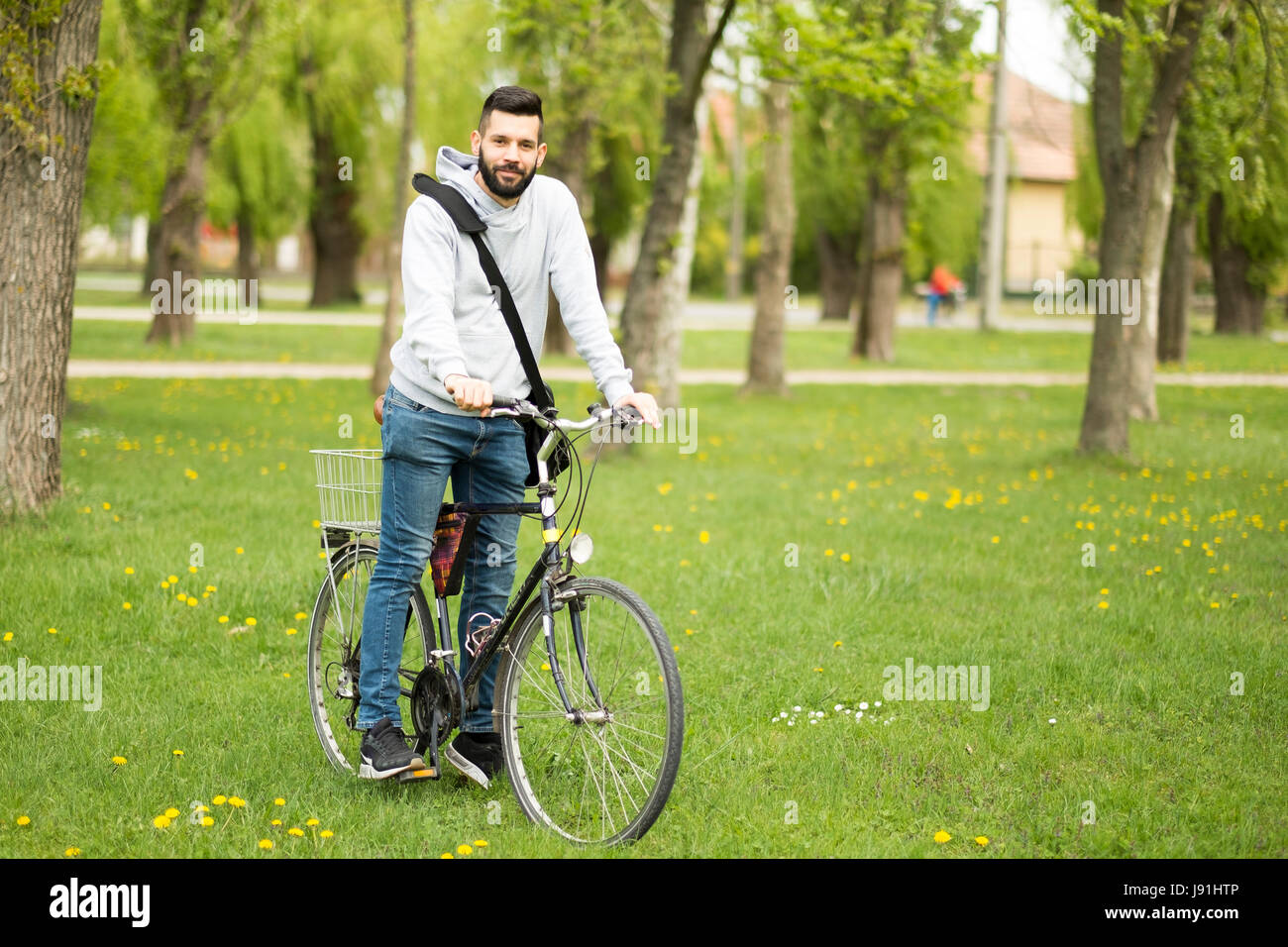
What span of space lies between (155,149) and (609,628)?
18934 millimetres

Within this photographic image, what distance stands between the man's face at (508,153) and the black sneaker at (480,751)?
174cm

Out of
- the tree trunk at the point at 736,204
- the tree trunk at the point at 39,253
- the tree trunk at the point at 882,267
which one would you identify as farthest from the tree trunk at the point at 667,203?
the tree trunk at the point at 736,204

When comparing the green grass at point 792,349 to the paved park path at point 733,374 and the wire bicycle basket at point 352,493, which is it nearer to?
the paved park path at point 733,374

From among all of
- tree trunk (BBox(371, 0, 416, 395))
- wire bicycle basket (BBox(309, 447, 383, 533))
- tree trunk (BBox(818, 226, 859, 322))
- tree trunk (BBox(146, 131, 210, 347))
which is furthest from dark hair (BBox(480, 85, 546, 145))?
tree trunk (BBox(818, 226, 859, 322))

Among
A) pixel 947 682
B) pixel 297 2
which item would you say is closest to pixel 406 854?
pixel 947 682

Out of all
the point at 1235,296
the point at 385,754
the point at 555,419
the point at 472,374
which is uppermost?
the point at 1235,296

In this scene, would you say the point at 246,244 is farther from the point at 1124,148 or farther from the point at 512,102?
the point at 512,102


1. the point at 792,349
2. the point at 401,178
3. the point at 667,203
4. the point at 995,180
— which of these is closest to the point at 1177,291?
the point at 995,180

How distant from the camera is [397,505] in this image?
163 inches

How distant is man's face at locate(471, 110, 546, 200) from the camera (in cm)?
393

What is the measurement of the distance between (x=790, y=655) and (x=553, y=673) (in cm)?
227

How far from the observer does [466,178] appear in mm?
4070

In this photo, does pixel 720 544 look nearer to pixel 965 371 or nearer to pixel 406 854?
pixel 406 854

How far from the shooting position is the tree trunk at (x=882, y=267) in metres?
23.5
